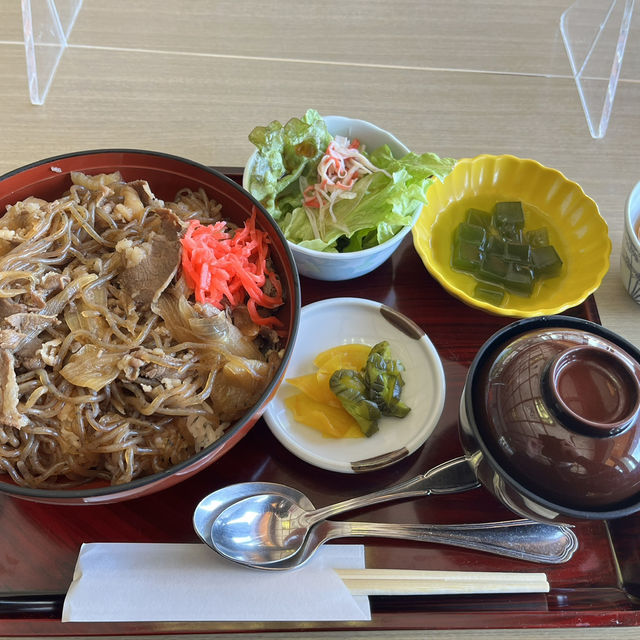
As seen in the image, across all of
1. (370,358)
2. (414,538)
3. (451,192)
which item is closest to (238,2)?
(451,192)

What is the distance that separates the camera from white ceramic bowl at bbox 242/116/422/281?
1.56m

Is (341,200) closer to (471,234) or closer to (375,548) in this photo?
(471,234)

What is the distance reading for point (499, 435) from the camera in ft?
3.71

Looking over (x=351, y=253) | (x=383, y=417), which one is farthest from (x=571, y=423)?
(x=351, y=253)

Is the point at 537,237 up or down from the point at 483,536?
up

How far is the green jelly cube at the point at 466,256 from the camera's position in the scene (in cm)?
175

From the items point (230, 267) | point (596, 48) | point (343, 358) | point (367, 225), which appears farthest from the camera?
point (596, 48)

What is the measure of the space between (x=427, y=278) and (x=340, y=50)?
1.28m

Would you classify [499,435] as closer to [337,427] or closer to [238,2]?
[337,427]

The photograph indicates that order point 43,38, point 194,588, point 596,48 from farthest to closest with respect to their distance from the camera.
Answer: point 596,48
point 43,38
point 194,588

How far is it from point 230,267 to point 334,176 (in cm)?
55

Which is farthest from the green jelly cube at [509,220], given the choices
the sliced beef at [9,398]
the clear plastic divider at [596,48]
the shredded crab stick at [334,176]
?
the sliced beef at [9,398]

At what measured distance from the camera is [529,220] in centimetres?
187

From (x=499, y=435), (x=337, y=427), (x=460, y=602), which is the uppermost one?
(x=499, y=435)
